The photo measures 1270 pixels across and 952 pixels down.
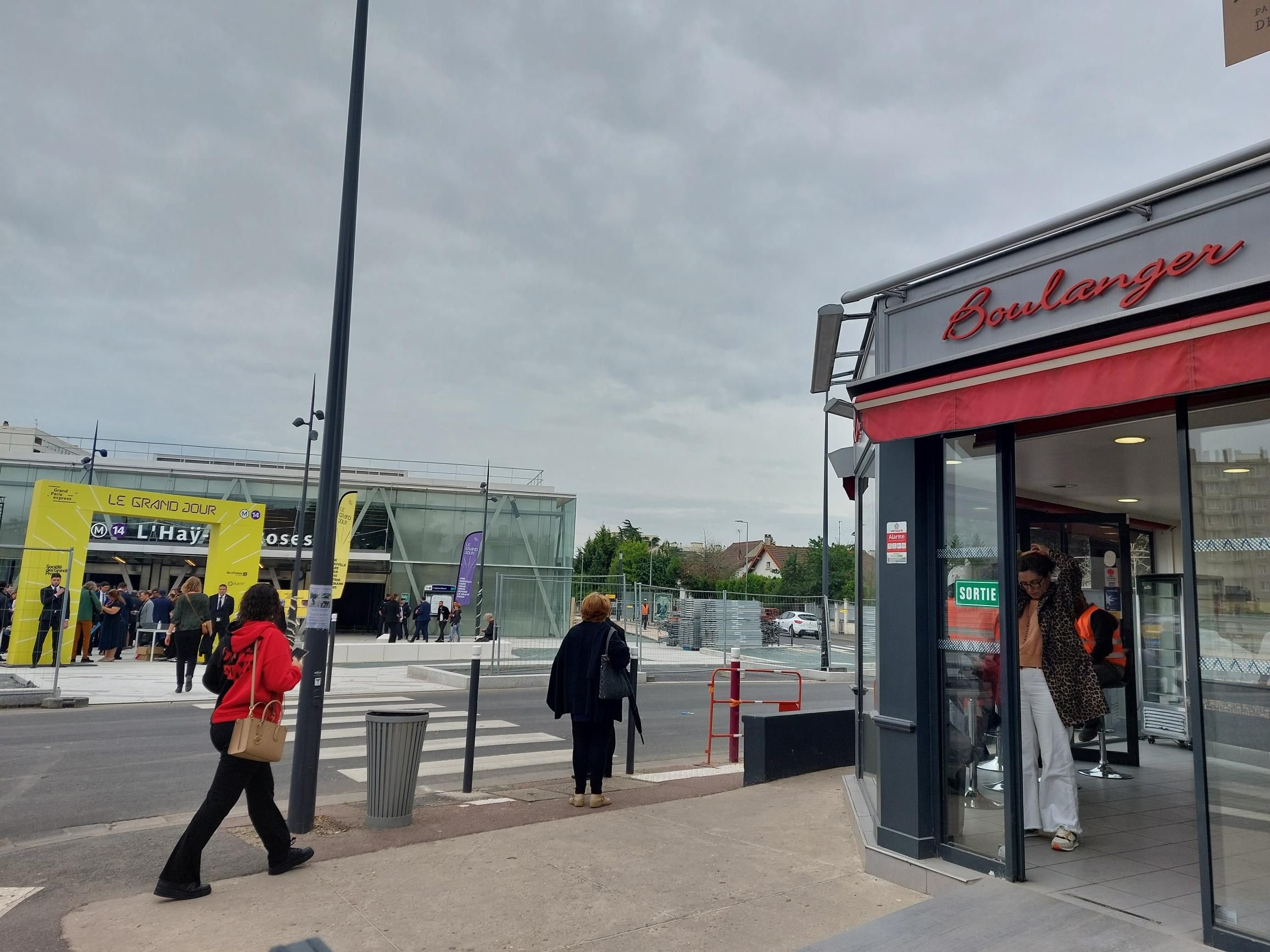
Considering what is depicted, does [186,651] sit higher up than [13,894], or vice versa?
[186,651]

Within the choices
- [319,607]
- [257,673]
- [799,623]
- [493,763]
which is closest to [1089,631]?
[493,763]

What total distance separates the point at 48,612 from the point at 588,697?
1700 centimetres

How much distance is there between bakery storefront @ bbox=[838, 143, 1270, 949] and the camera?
389 centimetres

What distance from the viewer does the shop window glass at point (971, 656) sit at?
5.15 m

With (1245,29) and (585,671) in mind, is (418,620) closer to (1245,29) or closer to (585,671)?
(585,671)

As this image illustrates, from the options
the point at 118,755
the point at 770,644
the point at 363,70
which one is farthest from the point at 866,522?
the point at 770,644

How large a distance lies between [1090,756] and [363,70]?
909cm

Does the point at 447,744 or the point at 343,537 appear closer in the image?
the point at 447,744

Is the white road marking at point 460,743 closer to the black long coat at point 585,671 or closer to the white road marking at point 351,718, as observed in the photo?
the white road marking at point 351,718

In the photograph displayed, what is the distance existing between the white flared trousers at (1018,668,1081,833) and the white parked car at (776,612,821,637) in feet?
71.8

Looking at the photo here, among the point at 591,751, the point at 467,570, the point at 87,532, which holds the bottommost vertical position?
the point at 591,751

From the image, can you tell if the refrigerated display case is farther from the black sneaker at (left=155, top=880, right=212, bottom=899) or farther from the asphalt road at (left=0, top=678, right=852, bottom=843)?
the black sneaker at (left=155, top=880, right=212, bottom=899)

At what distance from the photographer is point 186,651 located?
15516 millimetres

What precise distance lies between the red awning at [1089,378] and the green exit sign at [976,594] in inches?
36.7
